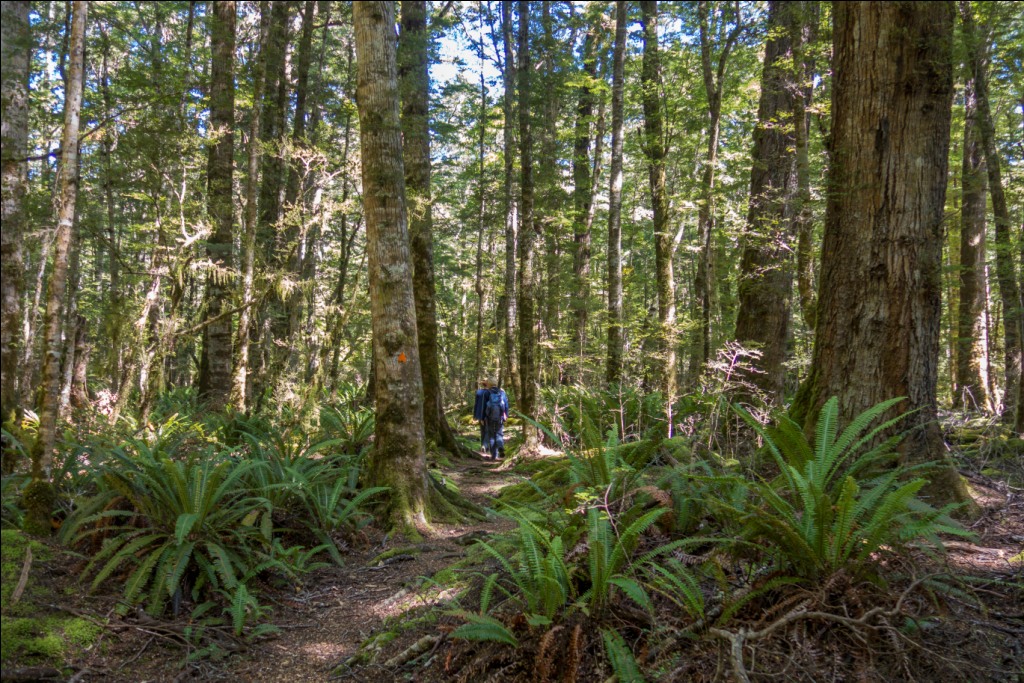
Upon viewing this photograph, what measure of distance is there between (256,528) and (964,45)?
699 centimetres

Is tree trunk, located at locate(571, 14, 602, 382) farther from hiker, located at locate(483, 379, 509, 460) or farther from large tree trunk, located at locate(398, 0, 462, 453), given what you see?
large tree trunk, located at locate(398, 0, 462, 453)

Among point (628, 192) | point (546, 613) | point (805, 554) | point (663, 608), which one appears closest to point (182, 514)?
point (546, 613)

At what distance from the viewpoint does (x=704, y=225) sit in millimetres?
13047

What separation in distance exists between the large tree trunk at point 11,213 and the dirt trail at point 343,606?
232 centimetres

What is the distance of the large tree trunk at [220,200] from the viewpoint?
10.8m

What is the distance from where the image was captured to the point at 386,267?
6.25 meters

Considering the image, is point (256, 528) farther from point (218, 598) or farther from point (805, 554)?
point (805, 554)

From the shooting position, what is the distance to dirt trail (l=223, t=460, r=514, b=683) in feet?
11.6

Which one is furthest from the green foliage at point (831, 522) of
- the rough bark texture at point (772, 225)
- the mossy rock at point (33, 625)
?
the rough bark texture at point (772, 225)

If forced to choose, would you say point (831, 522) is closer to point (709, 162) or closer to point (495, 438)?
point (495, 438)

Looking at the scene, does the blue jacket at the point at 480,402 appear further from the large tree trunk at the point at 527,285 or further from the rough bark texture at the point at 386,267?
the rough bark texture at the point at 386,267

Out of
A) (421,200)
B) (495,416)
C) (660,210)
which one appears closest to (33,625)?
(421,200)

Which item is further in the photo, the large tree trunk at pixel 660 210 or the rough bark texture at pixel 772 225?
the large tree trunk at pixel 660 210

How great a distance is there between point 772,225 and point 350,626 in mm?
8365
